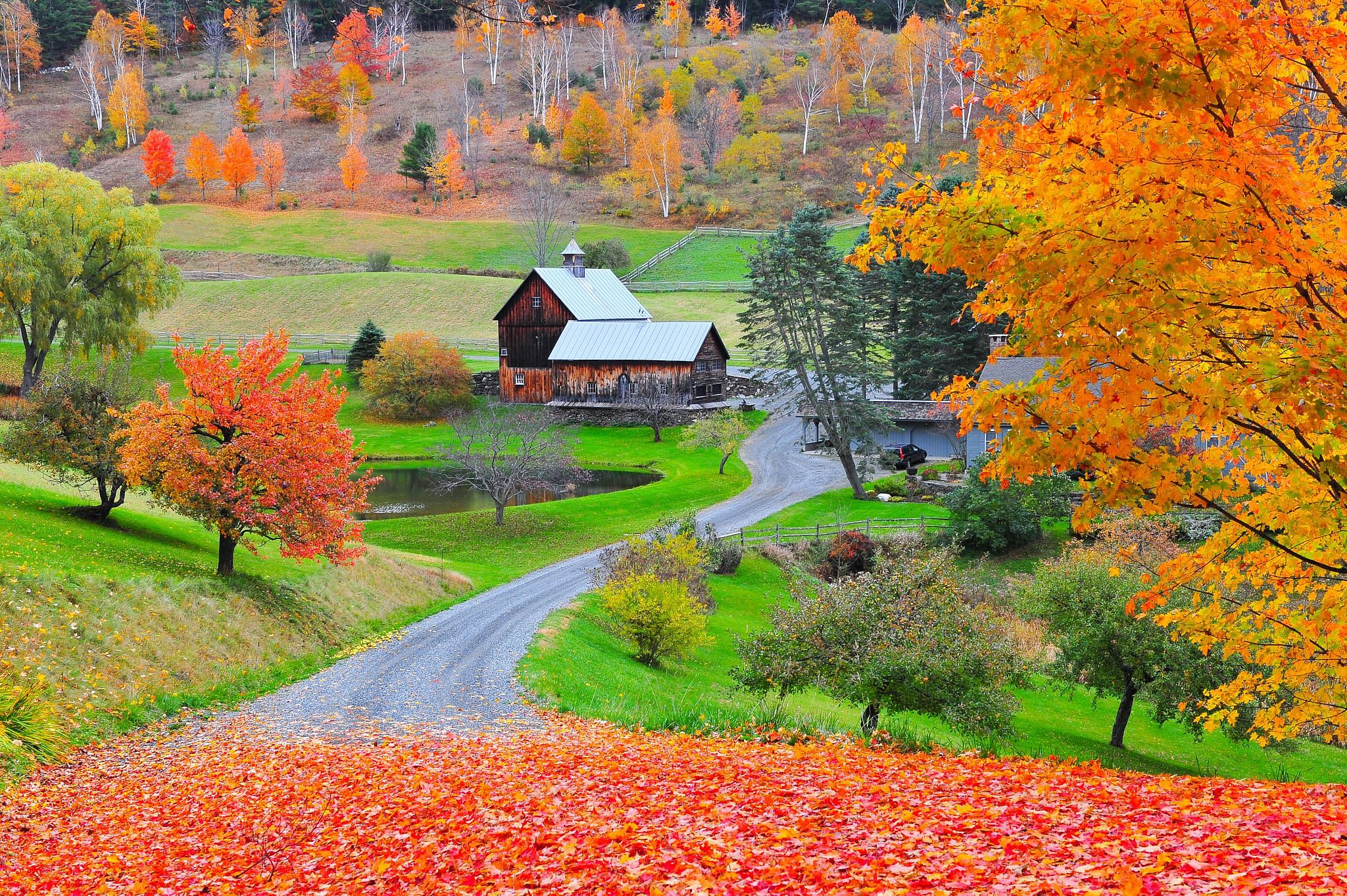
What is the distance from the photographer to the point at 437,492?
49.2 meters

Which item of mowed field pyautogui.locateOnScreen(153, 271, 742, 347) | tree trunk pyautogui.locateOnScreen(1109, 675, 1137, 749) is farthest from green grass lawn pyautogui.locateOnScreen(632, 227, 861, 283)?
tree trunk pyautogui.locateOnScreen(1109, 675, 1137, 749)

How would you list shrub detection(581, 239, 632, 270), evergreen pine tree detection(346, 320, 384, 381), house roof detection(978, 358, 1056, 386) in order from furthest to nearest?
1. shrub detection(581, 239, 632, 270)
2. evergreen pine tree detection(346, 320, 384, 381)
3. house roof detection(978, 358, 1056, 386)

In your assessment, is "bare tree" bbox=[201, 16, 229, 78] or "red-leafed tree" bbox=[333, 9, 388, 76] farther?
"bare tree" bbox=[201, 16, 229, 78]

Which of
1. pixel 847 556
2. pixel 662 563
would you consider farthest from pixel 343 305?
pixel 662 563

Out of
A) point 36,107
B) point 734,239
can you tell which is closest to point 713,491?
point 734,239

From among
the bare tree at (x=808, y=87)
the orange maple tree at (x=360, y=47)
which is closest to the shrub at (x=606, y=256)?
the bare tree at (x=808, y=87)

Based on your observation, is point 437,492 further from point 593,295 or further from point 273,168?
point 273,168

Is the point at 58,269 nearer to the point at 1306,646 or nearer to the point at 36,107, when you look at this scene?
the point at 1306,646

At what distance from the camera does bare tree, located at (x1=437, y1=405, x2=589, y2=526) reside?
4131 centimetres

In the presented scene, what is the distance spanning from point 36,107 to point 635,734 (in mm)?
146511

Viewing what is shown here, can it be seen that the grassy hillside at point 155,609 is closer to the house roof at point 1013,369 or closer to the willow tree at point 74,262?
the willow tree at point 74,262

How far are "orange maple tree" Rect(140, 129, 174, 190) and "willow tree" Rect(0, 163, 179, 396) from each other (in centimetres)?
6534

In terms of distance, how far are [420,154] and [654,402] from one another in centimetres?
6340

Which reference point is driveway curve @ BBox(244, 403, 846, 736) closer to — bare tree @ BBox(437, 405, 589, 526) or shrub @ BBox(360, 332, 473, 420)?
bare tree @ BBox(437, 405, 589, 526)
